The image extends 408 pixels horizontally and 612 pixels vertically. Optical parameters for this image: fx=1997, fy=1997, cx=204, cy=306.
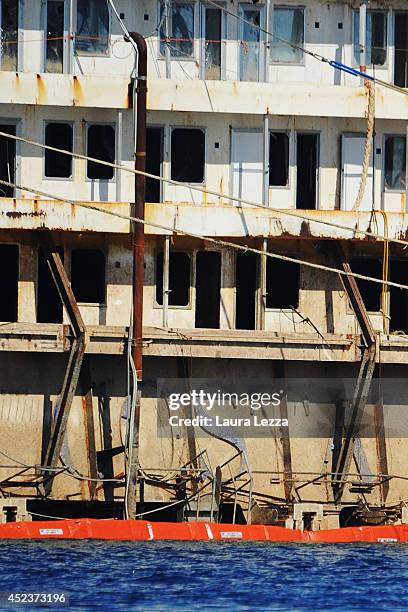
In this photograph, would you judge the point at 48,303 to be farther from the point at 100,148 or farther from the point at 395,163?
the point at 395,163

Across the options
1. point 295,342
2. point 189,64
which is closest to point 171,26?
point 189,64

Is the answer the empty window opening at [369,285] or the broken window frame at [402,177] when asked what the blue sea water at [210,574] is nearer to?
the empty window opening at [369,285]

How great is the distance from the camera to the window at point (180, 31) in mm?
50062

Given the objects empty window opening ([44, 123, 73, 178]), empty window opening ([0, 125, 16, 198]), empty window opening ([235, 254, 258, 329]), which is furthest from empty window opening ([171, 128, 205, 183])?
empty window opening ([0, 125, 16, 198])

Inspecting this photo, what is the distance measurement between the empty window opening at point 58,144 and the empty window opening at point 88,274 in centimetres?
202

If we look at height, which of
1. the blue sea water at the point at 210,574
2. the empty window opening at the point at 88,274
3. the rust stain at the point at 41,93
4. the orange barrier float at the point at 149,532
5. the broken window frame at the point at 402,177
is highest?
the rust stain at the point at 41,93

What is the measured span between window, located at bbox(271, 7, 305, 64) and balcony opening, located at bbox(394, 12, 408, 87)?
2.42 m

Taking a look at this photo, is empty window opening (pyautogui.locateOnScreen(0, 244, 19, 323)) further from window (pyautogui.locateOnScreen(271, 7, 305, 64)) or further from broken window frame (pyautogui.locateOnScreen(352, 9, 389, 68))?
broken window frame (pyautogui.locateOnScreen(352, 9, 389, 68))

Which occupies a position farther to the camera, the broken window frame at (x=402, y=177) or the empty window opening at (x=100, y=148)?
the broken window frame at (x=402, y=177)

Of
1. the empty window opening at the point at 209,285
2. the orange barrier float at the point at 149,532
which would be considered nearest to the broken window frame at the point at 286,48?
the empty window opening at the point at 209,285

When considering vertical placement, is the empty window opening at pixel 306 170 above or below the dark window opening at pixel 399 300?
above

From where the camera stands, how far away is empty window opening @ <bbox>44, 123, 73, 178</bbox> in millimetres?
49906

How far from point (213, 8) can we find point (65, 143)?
199 inches

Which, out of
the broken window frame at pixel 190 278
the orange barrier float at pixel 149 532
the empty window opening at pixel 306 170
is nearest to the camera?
the orange barrier float at pixel 149 532
